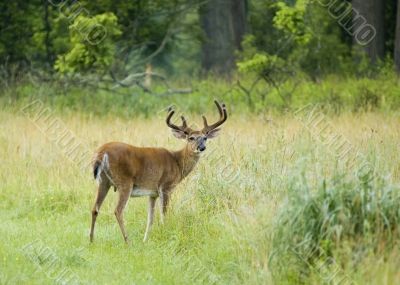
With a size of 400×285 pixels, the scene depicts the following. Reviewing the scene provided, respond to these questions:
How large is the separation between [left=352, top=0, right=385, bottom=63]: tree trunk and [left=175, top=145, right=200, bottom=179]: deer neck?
1291 cm

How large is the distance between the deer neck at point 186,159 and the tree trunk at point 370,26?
12914 mm

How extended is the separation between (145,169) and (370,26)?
1470 cm

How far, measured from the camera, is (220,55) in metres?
29.8

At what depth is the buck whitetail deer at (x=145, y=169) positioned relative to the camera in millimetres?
10109

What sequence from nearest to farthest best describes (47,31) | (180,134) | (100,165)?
(100,165) < (180,134) < (47,31)

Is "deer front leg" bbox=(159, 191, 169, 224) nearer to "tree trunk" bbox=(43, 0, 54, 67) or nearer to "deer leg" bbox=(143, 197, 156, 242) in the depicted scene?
"deer leg" bbox=(143, 197, 156, 242)

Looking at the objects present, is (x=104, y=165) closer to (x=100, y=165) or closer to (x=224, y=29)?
(x=100, y=165)

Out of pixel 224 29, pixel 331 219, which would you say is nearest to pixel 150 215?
pixel 331 219

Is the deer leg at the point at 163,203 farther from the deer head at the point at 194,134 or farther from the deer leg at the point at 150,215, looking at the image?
the deer head at the point at 194,134

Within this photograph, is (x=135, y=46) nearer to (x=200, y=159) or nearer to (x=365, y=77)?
(x=365, y=77)

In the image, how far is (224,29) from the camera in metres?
29.5

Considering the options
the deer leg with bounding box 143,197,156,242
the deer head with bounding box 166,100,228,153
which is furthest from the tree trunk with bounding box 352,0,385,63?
the deer leg with bounding box 143,197,156,242

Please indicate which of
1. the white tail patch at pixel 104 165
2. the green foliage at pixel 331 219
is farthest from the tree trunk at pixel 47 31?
the green foliage at pixel 331 219

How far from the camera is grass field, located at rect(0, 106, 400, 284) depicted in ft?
26.1
